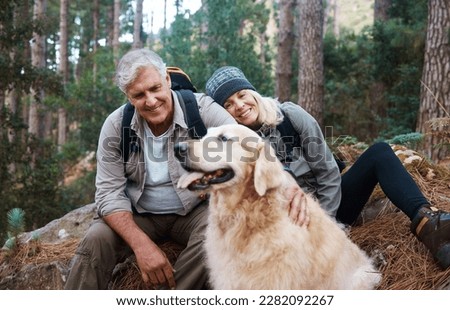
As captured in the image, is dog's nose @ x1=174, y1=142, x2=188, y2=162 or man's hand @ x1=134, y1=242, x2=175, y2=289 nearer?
dog's nose @ x1=174, y1=142, x2=188, y2=162

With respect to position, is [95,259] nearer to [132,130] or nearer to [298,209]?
[132,130]

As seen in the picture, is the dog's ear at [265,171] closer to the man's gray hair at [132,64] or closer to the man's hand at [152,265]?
the man's hand at [152,265]

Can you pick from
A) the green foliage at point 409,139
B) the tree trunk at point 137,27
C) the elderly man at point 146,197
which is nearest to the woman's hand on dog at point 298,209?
the elderly man at point 146,197

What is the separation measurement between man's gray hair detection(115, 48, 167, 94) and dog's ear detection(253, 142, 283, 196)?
1036 millimetres

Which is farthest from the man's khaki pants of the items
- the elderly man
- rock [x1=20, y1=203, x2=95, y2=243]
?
rock [x1=20, y1=203, x2=95, y2=243]

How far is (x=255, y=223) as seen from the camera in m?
3.02

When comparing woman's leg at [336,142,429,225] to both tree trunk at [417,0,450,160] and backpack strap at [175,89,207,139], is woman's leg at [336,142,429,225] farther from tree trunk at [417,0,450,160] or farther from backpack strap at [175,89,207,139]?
tree trunk at [417,0,450,160]

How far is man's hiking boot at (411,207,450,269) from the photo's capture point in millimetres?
3148

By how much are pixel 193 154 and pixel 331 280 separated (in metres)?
1.20

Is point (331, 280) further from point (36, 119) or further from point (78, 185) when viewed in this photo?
point (36, 119)

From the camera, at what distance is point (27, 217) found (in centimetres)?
1006

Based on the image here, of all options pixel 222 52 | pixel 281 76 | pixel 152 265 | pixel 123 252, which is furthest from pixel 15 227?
pixel 222 52

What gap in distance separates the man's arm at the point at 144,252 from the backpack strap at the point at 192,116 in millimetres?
779

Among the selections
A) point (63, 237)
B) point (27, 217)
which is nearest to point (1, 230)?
point (27, 217)
